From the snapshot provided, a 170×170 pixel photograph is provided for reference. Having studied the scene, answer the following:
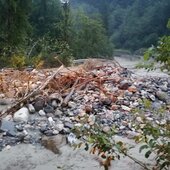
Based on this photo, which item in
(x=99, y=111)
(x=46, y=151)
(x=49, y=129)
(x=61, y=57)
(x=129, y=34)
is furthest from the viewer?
(x=129, y=34)

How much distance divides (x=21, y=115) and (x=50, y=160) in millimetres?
1324

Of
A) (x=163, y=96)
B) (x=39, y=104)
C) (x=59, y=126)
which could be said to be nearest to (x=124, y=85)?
(x=163, y=96)

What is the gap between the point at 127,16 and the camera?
46.2 m

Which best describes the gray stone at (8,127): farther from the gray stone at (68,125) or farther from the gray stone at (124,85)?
the gray stone at (124,85)

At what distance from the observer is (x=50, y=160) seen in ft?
15.0

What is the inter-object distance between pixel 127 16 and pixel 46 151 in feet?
140

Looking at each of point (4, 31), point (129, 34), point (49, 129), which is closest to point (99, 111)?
point (49, 129)

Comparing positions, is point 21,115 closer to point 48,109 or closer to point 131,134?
point 48,109

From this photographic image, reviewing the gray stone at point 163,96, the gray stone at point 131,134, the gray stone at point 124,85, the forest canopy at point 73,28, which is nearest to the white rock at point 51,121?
the gray stone at point 131,134

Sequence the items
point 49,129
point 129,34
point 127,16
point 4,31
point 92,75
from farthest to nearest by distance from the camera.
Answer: point 127,16, point 129,34, point 4,31, point 92,75, point 49,129

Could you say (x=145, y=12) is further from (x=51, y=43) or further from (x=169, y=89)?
(x=169, y=89)

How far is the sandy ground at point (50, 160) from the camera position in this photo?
4384mm

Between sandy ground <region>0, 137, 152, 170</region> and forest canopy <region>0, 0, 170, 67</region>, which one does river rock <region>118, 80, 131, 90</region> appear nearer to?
sandy ground <region>0, 137, 152, 170</region>

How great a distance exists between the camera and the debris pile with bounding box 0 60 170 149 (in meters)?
5.36
